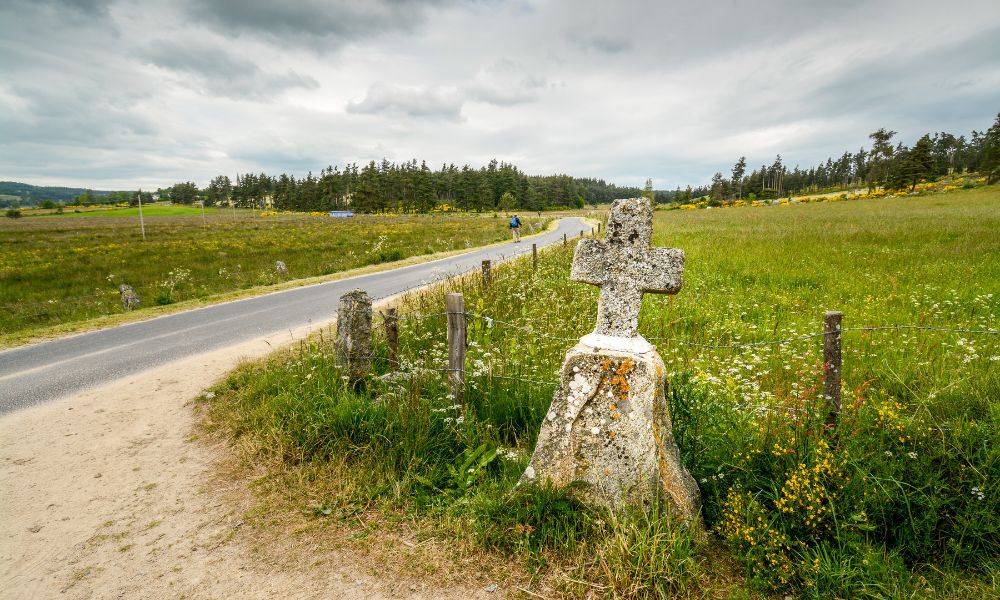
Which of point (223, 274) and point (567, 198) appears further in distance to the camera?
point (567, 198)

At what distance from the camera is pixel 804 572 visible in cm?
274

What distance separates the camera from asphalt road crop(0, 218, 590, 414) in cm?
705

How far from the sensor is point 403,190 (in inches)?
3994

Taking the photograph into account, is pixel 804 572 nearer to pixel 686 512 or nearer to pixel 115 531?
pixel 686 512

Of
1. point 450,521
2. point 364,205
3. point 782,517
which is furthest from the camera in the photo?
point 364,205

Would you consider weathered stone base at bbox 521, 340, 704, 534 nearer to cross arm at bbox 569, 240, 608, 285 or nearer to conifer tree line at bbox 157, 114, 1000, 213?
cross arm at bbox 569, 240, 608, 285

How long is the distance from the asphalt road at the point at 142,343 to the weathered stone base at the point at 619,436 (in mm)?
6440

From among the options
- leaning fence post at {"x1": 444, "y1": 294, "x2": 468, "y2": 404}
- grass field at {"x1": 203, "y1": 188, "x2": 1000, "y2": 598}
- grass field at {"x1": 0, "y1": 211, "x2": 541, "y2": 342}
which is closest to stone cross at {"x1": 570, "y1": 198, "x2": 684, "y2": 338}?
grass field at {"x1": 203, "y1": 188, "x2": 1000, "y2": 598}

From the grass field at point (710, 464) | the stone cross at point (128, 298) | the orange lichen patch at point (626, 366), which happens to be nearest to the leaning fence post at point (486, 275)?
the grass field at point (710, 464)

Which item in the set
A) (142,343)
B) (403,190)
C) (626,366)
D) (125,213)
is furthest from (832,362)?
(125,213)

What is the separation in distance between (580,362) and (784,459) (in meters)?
1.66

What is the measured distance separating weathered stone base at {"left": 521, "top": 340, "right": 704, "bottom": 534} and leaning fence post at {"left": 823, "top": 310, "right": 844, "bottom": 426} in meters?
1.52

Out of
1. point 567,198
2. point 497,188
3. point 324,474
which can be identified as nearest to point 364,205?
point 497,188

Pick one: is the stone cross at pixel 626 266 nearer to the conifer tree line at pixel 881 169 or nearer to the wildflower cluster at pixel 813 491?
the wildflower cluster at pixel 813 491
